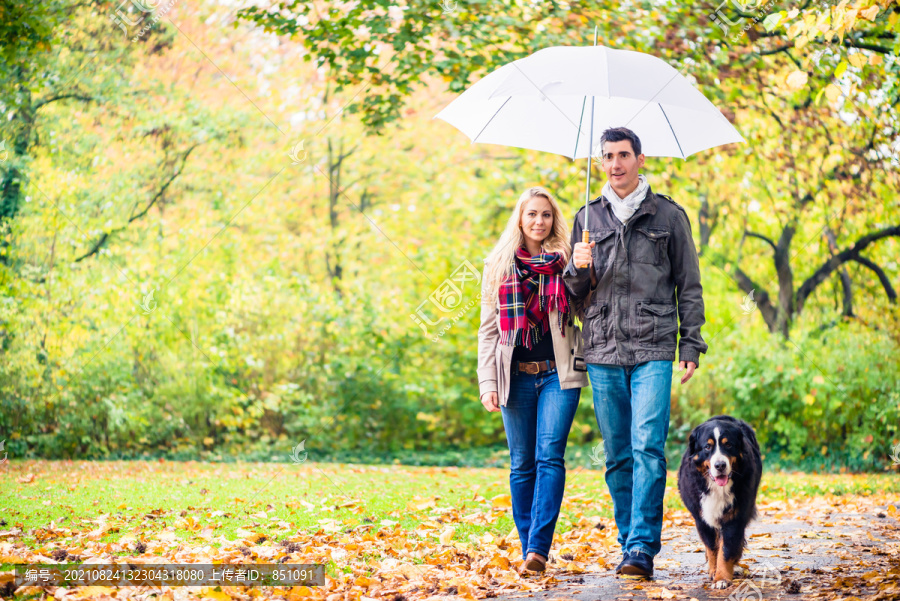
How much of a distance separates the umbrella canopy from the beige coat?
36.6 inches

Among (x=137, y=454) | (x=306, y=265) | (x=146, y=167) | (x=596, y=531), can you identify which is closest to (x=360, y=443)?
(x=137, y=454)

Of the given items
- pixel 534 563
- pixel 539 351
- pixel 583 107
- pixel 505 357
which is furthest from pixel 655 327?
pixel 583 107

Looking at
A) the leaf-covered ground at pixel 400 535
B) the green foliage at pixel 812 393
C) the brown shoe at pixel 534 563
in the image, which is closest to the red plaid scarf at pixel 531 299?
the brown shoe at pixel 534 563

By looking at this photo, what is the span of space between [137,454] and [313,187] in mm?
5964

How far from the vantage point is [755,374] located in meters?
9.47

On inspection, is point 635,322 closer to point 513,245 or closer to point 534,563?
point 513,245

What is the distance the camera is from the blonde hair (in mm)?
3682

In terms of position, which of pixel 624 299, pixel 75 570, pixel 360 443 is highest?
pixel 624 299

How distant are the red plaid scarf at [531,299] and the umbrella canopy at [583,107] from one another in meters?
0.66

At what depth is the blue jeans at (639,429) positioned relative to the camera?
11.3 feet

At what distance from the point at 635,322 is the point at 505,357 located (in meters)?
0.64

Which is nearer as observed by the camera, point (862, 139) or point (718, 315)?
point (862, 139)

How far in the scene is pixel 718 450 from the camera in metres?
3.35

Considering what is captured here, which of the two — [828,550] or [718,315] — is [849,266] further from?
[828,550]
